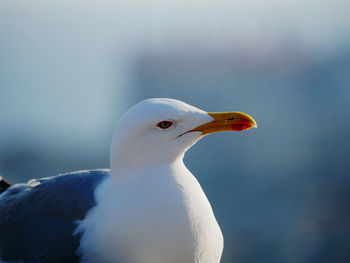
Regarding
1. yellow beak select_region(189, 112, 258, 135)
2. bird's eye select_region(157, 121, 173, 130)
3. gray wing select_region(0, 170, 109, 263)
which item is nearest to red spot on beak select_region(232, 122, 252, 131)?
yellow beak select_region(189, 112, 258, 135)

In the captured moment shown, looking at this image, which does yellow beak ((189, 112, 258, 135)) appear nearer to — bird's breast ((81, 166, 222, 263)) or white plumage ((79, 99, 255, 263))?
white plumage ((79, 99, 255, 263))

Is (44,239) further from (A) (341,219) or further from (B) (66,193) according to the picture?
(A) (341,219)

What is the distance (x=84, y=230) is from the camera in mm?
2422

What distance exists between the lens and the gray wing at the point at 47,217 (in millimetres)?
2500

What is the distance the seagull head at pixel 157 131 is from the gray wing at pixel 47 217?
0.90 feet

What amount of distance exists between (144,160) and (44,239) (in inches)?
23.9

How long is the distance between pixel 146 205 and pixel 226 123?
18.8 inches

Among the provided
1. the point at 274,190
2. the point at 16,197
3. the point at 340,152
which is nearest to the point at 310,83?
the point at 340,152

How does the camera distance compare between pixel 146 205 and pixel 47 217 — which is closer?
pixel 146 205

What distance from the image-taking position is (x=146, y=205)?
2318 millimetres

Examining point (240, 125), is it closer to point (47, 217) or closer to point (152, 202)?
point (152, 202)

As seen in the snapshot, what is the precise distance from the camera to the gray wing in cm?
250

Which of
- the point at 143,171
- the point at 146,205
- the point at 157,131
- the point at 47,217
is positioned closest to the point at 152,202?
the point at 146,205

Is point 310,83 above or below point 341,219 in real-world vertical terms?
above
